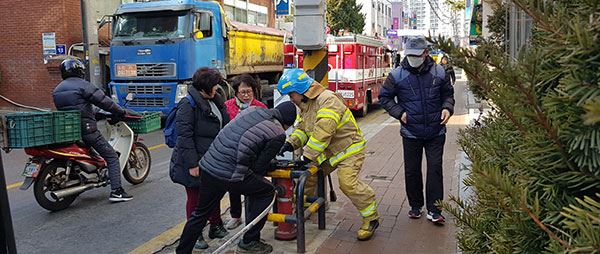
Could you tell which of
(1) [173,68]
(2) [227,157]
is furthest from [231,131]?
(1) [173,68]

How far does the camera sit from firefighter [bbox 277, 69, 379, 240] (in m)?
4.59

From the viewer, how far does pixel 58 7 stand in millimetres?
17938

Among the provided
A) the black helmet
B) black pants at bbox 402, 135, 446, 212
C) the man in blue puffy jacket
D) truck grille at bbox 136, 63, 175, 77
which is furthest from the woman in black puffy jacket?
truck grille at bbox 136, 63, 175, 77

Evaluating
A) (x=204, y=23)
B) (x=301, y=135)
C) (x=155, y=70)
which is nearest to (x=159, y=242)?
(x=301, y=135)

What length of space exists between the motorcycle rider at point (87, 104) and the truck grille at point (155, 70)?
681cm

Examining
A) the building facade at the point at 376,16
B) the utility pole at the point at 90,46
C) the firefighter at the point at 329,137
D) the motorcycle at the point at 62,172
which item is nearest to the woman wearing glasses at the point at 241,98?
the firefighter at the point at 329,137

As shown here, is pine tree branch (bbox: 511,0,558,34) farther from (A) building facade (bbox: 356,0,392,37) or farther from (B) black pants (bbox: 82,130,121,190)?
(A) building facade (bbox: 356,0,392,37)

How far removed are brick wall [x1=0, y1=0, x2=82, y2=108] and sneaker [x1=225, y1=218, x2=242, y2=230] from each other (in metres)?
14.7

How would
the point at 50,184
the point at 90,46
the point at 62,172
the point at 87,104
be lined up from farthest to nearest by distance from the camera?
the point at 90,46
the point at 87,104
the point at 62,172
the point at 50,184

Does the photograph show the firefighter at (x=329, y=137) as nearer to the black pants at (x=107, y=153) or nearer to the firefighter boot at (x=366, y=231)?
the firefighter boot at (x=366, y=231)

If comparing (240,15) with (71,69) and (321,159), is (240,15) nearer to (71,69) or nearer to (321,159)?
(71,69)

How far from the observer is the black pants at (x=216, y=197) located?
13.7 ft

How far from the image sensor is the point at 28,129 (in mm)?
5676

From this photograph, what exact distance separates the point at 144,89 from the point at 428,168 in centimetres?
990
